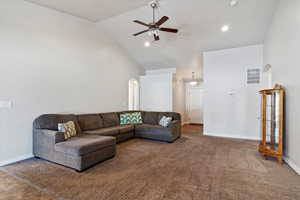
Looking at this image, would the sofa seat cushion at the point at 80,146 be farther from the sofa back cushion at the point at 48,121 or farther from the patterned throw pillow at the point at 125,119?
the patterned throw pillow at the point at 125,119

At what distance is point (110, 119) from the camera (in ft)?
17.1

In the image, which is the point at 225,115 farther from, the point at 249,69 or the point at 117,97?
the point at 117,97

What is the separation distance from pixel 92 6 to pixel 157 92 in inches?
163

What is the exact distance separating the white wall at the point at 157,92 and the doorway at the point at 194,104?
2.66 meters

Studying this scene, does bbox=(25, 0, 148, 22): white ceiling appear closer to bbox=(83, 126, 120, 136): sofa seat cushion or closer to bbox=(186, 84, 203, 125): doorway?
bbox=(83, 126, 120, 136): sofa seat cushion

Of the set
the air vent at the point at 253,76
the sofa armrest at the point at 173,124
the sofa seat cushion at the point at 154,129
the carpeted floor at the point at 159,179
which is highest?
the air vent at the point at 253,76

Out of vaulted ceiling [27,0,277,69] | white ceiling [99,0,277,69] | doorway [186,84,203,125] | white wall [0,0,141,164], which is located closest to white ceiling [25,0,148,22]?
vaulted ceiling [27,0,277,69]

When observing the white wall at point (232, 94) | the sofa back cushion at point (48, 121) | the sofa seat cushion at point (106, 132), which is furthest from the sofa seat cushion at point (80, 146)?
the white wall at point (232, 94)

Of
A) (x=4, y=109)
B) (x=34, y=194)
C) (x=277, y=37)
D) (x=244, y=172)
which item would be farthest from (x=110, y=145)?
(x=277, y=37)

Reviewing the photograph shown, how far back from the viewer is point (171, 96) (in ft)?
22.4

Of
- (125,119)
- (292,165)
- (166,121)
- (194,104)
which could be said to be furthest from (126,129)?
(194,104)

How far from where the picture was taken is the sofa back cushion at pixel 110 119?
16.5ft

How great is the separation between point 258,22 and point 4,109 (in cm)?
646

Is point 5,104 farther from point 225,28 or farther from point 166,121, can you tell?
point 225,28
